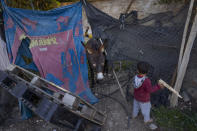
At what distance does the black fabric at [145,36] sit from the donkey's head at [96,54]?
298 mm

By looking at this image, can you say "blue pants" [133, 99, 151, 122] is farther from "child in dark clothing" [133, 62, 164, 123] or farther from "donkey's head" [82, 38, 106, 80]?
"donkey's head" [82, 38, 106, 80]

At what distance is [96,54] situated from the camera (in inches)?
165

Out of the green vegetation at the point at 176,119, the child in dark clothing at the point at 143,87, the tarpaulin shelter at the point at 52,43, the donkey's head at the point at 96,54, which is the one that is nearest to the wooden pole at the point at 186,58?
the green vegetation at the point at 176,119

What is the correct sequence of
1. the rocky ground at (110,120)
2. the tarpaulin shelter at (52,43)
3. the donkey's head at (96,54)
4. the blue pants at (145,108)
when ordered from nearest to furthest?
1. the blue pants at (145,108)
2. the rocky ground at (110,120)
3. the donkey's head at (96,54)
4. the tarpaulin shelter at (52,43)

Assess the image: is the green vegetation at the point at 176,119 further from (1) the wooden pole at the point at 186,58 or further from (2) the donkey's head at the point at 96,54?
(2) the donkey's head at the point at 96,54

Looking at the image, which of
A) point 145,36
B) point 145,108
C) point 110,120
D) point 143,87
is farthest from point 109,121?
point 145,36

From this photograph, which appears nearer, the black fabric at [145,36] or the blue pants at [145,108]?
the black fabric at [145,36]

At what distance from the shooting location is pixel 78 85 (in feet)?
15.1

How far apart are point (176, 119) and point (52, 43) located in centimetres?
369

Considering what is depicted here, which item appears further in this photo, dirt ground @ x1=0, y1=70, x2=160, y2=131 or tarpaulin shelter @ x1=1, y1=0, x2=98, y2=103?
tarpaulin shelter @ x1=1, y1=0, x2=98, y2=103

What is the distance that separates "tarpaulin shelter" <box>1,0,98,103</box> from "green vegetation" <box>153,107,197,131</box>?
1.81m

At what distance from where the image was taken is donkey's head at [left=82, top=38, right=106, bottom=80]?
4.00 meters

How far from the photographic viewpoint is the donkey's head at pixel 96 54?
157 inches

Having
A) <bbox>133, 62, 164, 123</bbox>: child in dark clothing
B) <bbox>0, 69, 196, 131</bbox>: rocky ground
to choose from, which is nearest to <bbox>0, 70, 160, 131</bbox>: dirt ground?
<bbox>0, 69, 196, 131</bbox>: rocky ground
